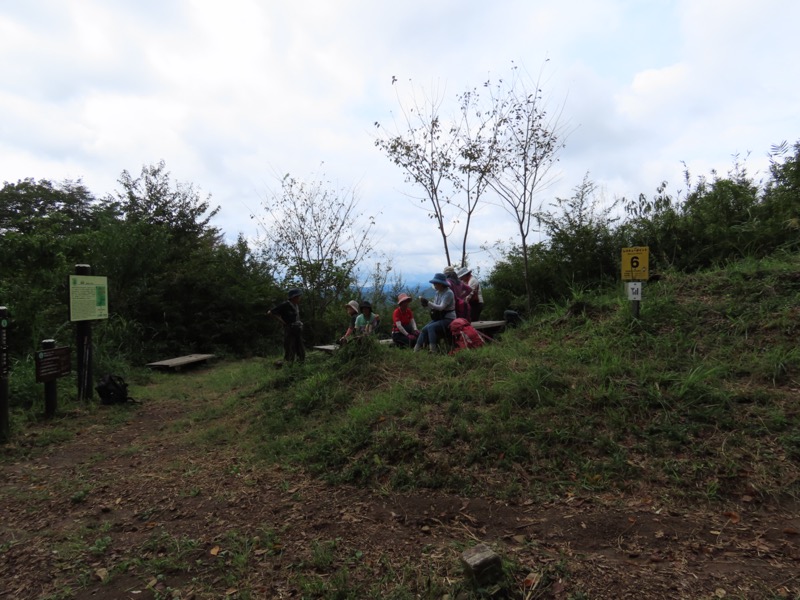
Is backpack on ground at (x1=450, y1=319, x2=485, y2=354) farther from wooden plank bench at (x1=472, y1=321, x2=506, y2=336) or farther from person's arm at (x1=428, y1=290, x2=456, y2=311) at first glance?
wooden plank bench at (x1=472, y1=321, x2=506, y2=336)

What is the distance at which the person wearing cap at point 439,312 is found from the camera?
22.0 feet

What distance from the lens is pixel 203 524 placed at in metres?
3.25

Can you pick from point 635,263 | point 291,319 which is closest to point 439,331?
point 635,263

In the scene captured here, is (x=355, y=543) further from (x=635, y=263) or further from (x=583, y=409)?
(x=635, y=263)

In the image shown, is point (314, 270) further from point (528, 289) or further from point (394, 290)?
point (528, 289)

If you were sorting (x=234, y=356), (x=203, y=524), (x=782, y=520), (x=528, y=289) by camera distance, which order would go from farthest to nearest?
(x=234, y=356) → (x=528, y=289) → (x=203, y=524) → (x=782, y=520)

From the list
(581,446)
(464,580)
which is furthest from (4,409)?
(581,446)

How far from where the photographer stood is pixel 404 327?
25.1 feet

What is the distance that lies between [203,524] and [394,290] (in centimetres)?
1165

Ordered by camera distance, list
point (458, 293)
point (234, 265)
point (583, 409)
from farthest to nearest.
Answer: point (234, 265) → point (458, 293) → point (583, 409)

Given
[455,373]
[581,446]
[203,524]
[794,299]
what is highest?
[794,299]

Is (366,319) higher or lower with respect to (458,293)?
lower

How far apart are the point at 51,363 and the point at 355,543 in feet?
16.4

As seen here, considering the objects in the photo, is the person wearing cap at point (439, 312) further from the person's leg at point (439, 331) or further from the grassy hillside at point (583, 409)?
the grassy hillside at point (583, 409)
